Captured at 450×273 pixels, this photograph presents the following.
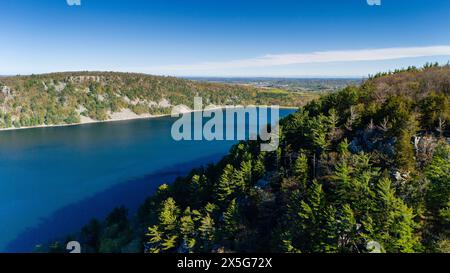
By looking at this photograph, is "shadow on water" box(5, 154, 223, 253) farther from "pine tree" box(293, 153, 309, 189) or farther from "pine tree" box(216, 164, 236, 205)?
"pine tree" box(293, 153, 309, 189)

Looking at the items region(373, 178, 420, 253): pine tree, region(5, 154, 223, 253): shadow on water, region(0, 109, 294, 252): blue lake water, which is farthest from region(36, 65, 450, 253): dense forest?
region(0, 109, 294, 252): blue lake water

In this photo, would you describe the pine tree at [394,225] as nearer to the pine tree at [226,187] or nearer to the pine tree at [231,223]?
the pine tree at [231,223]

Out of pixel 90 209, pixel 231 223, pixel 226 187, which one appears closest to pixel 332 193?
pixel 231 223

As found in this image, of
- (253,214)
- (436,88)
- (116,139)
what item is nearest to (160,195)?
(253,214)

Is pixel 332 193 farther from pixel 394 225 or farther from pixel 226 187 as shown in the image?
pixel 226 187

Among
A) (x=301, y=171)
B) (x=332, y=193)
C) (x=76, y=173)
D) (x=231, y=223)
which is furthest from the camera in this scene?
(x=76, y=173)

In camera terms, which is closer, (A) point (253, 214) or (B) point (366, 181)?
(B) point (366, 181)

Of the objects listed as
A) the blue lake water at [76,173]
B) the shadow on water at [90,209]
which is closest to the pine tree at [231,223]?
the shadow on water at [90,209]
